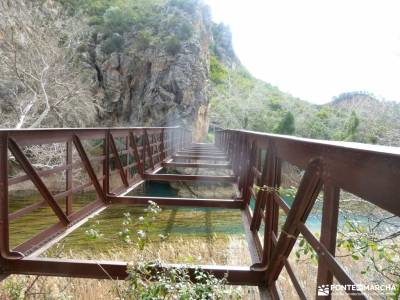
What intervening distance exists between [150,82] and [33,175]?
857 inches

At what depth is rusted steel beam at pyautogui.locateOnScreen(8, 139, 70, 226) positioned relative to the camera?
234 centimetres

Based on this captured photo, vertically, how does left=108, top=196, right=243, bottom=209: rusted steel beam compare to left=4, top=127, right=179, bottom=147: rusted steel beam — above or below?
below

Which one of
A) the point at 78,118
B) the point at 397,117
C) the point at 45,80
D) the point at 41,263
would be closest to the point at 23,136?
the point at 41,263

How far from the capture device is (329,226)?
1.28 meters

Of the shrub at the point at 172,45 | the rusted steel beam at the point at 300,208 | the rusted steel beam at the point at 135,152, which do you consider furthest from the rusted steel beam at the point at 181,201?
the shrub at the point at 172,45

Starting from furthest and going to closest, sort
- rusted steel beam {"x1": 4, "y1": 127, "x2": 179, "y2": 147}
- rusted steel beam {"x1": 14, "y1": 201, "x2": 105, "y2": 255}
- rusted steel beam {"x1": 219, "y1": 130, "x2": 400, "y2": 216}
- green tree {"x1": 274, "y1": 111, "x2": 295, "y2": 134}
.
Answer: green tree {"x1": 274, "y1": 111, "x2": 295, "y2": 134}
rusted steel beam {"x1": 14, "y1": 201, "x2": 105, "y2": 255}
rusted steel beam {"x1": 4, "y1": 127, "x2": 179, "y2": 147}
rusted steel beam {"x1": 219, "y1": 130, "x2": 400, "y2": 216}

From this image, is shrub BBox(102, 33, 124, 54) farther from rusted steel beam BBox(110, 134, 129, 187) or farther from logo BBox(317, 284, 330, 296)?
logo BBox(317, 284, 330, 296)

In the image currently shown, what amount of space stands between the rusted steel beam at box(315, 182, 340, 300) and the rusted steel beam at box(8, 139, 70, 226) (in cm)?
215

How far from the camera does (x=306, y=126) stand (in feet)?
108

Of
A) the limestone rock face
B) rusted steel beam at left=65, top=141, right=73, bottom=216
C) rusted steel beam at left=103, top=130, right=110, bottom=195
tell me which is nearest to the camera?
rusted steel beam at left=65, top=141, right=73, bottom=216

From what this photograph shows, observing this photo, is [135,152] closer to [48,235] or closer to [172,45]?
[48,235]

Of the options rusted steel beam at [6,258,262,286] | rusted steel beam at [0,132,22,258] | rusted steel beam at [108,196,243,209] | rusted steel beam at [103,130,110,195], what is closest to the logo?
rusted steel beam at [6,258,262,286]

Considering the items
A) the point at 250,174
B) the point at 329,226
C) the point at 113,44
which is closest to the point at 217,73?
the point at 113,44

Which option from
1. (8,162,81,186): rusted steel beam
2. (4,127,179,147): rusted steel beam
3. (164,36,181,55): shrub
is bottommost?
(8,162,81,186): rusted steel beam
